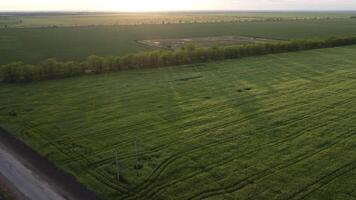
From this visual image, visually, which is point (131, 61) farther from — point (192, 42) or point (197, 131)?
point (192, 42)

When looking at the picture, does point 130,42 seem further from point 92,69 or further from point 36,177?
point 36,177

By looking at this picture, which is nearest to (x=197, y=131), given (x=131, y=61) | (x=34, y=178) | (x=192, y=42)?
(x=34, y=178)

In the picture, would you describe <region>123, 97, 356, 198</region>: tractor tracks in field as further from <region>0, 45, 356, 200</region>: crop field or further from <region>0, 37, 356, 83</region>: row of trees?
<region>0, 37, 356, 83</region>: row of trees

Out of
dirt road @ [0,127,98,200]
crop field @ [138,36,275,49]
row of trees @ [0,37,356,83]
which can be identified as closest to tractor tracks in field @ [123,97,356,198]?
dirt road @ [0,127,98,200]

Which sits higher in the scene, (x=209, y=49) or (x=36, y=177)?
(x=209, y=49)

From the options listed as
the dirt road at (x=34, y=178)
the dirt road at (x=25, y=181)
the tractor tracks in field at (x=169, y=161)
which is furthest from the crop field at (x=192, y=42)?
the dirt road at (x=25, y=181)

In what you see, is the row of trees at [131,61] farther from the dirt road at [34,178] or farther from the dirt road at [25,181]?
the dirt road at [25,181]

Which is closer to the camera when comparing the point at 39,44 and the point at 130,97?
the point at 130,97

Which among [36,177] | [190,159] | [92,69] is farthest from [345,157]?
[92,69]
